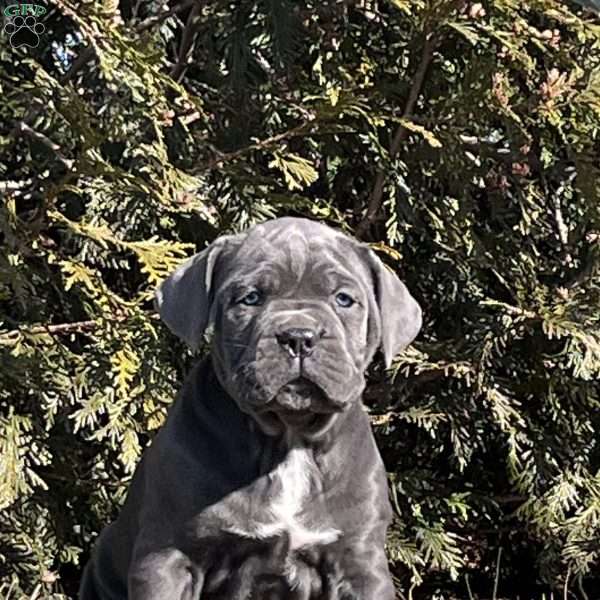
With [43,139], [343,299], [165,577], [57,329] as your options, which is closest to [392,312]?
[343,299]

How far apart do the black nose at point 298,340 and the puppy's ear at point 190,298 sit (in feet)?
1.00

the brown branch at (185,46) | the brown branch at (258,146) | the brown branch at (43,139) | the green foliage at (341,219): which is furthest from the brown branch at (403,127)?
the brown branch at (43,139)

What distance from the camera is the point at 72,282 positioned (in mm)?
4625

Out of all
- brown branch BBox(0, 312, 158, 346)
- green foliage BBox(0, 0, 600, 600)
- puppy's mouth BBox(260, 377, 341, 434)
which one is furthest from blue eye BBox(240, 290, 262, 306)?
brown branch BBox(0, 312, 158, 346)

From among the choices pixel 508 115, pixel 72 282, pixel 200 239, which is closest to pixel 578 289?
pixel 508 115

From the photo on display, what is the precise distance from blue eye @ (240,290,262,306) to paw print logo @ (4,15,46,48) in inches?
60.6

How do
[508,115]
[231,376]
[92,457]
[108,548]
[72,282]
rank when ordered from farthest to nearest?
[92,457] → [508,115] → [72,282] → [108,548] → [231,376]

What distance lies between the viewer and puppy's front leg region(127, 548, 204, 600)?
3.70m

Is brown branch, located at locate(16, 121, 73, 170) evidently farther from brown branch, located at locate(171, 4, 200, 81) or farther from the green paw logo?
brown branch, located at locate(171, 4, 200, 81)

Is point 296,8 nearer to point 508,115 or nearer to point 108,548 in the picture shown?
point 508,115

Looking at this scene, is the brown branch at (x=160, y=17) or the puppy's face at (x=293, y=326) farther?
the brown branch at (x=160, y=17)

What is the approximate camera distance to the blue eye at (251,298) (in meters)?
3.78

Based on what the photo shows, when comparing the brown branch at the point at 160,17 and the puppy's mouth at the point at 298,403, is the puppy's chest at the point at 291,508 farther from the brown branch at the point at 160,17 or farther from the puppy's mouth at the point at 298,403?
the brown branch at the point at 160,17

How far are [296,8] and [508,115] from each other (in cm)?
87
